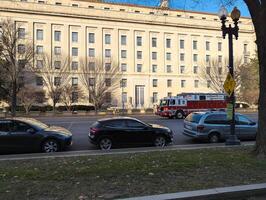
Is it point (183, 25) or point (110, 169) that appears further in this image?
point (183, 25)

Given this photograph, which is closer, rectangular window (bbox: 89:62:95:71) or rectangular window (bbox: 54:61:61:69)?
rectangular window (bbox: 54:61:61:69)

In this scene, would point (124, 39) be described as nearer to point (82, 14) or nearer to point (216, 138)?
point (82, 14)

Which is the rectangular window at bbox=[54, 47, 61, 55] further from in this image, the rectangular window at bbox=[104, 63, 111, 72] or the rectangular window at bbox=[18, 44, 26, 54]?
the rectangular window at bbox=[18, 44, 26, 54]

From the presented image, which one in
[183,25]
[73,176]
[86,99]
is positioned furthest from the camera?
[183,25]

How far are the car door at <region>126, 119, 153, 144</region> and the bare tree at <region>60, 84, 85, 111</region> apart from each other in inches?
2164

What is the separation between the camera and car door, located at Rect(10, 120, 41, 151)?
1608 cm

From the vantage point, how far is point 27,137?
16.2 metres

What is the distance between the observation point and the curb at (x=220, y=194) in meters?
6.78

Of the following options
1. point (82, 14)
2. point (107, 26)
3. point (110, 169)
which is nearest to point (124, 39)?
point (107, 26)

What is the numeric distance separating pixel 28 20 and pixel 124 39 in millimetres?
23093

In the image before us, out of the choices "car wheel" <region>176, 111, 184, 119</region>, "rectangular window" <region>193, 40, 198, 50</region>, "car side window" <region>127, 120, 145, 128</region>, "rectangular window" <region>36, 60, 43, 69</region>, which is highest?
"rectangular window" <region>193, 40, 198, 50</region>

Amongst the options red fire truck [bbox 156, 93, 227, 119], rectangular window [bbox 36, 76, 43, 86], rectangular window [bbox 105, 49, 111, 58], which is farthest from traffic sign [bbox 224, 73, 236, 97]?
rectangular window [bbox 105, 49, 111, 58]

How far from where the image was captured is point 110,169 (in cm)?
909

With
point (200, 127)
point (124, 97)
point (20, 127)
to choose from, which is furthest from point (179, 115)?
point (124, 97)
